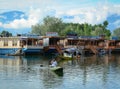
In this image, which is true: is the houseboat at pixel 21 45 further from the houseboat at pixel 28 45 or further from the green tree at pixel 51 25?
the green tree at pixel 51 25

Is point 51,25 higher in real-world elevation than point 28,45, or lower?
higher

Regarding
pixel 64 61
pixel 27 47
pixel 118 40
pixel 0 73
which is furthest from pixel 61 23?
pixel 0 73

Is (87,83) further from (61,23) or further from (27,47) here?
(61,23)

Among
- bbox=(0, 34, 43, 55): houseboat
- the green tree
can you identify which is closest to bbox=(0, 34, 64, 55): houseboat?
bbox=(0, 34, 43, 55): houseboat

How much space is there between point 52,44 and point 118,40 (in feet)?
95.9

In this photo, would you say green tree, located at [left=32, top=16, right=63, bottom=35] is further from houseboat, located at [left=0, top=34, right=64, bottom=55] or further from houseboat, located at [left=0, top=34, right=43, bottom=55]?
houseboat, located at [left=0, top=34, right=43, bottom=55]

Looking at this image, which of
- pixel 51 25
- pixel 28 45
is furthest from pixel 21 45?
pixel 51 25

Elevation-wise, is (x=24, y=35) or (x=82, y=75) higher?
(x=24, y=35)

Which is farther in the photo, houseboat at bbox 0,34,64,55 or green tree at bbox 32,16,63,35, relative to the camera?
green tree at bbox 32,16,63,35

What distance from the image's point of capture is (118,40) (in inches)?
5192

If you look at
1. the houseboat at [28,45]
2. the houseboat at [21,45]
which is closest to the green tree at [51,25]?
the houseboat at [28,45]

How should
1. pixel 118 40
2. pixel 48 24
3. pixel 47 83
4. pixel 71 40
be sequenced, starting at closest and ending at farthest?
pixel 47 83 → pixel 71 40 → pixel 118 40 → pixel 48 24

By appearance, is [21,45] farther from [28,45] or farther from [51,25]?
[51,25]

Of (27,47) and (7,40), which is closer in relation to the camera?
(27,47)
